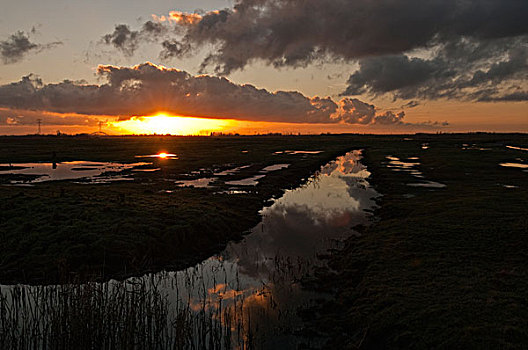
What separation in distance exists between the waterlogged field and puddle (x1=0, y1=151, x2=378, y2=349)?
0.08m

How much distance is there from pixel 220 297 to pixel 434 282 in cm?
929

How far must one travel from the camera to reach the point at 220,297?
1636 cm

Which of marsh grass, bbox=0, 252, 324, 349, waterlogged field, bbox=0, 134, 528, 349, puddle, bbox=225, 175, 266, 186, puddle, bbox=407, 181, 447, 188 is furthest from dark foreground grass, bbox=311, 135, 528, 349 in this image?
puddle, bbox=225, 175, 266, 186

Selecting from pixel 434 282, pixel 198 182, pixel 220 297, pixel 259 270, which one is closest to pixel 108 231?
pixel 259 270

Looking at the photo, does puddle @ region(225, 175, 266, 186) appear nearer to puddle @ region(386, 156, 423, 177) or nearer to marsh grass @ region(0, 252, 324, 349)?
puddle @ region(386, 156, 423, 177)

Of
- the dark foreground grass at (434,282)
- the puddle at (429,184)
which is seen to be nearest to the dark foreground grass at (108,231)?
the dark foreground grass at (434,282)

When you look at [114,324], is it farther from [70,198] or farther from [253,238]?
[70,198]

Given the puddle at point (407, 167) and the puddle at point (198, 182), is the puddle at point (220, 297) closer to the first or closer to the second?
the puddle at point (198, 182)

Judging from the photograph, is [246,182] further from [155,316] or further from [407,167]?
[155,316]

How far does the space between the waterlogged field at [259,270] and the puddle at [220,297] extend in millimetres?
82

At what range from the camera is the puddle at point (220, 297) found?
39.3ft

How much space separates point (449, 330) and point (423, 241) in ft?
34.4

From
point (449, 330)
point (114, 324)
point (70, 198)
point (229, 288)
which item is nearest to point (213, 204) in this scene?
point (70, 198)

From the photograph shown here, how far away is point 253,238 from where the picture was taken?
2639cm
